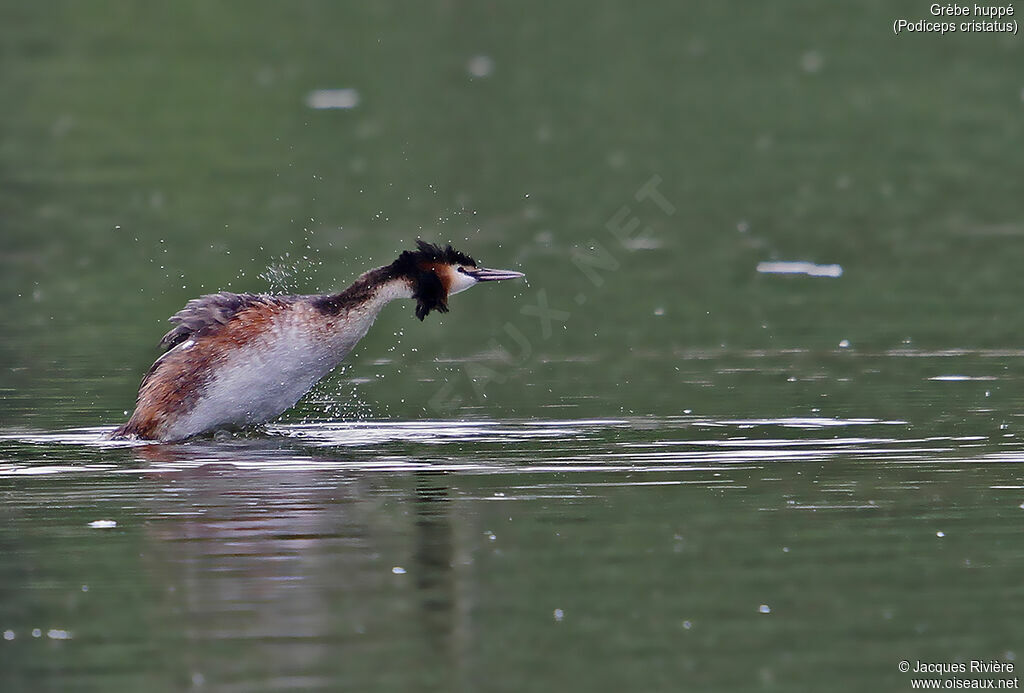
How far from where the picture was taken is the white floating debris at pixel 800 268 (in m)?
21.5

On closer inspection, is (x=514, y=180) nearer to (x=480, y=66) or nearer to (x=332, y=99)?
(x=332, y=99)

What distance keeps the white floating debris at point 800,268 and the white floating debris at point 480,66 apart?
16.1 m

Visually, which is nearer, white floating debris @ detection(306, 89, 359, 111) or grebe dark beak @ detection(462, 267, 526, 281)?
grebe dark beak @ detection(462, 267, 526, 281)

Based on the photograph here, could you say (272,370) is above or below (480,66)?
below

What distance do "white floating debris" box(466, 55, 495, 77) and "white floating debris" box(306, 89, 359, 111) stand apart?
91.8 inches

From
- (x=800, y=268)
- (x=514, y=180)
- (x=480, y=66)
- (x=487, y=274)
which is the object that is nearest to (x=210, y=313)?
(x=487, y=274)

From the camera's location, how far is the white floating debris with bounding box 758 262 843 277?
848 inches

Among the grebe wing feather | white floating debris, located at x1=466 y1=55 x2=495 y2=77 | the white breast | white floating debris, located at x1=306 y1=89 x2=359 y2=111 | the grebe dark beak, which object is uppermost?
white floating debris, located at x1=466 y1=55 x2=495 y2=77

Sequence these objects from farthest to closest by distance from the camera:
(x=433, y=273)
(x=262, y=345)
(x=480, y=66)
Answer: (x=480, y=66), (x=433, y=273), (x=262, y=345)

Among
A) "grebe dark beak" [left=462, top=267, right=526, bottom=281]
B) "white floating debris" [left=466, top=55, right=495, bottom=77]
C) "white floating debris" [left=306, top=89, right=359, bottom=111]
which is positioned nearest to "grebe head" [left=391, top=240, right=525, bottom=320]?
"grebe dark beak" [left=462, top=267, right=526, bottom=281]

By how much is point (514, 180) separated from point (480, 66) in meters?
10.8

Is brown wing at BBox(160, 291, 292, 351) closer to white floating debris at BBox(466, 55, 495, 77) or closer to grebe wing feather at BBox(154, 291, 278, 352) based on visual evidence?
grebe wing feather at BBox(154, 291, 278, 352)

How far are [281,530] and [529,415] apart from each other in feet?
12.6

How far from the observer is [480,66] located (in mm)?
38406
